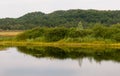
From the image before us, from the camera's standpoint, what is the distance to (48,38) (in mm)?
53531

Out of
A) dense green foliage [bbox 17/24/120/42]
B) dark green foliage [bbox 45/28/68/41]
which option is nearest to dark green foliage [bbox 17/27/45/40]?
dense green foliage [bbox 17/24/120/42]

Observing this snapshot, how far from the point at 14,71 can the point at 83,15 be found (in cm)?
8356

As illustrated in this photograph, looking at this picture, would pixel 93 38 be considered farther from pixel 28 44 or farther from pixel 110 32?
pixel 28 44

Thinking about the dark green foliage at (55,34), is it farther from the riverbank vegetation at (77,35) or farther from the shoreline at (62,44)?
the shoreline at (62,44)

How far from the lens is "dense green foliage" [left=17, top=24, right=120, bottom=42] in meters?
49.6

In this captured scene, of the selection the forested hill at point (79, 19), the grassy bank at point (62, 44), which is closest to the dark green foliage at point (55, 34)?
the grassy bank at point (62, 44)

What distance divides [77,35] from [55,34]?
150 inches

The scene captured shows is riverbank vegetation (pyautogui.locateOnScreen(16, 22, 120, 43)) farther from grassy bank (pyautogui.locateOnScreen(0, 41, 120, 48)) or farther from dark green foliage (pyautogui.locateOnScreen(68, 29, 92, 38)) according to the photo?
grassy bank (pyautogui.locateOnScreen(0, 41, 120, 48))

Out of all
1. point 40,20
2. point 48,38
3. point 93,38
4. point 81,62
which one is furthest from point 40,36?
point 40,20

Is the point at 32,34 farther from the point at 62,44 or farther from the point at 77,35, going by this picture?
the point at 77,35

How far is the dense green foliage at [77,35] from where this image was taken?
163ft

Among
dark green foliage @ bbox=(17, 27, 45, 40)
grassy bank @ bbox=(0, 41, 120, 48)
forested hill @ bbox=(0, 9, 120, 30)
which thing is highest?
forested hill @ bbox=(0, 9, 120, 30)

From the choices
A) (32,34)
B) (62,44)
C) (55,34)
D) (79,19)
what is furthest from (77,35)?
(79,19)

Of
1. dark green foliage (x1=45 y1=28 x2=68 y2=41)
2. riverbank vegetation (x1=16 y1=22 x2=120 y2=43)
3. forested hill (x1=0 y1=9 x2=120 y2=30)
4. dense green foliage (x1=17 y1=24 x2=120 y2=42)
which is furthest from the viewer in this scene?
forested hill (x1=0 y1=9 x2=120 y2=30)
